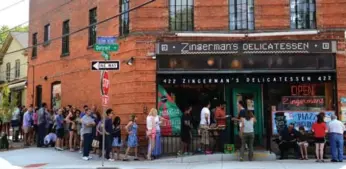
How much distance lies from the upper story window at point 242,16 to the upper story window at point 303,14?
1.52 metres

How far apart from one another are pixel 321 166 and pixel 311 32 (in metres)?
5.20

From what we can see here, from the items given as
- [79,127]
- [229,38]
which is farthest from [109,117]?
[229,38]

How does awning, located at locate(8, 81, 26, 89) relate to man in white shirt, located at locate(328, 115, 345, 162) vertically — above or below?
Answer: above

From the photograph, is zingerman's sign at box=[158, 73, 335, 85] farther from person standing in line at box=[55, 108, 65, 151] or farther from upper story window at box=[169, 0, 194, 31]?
person standing in line at box=[55, 108, 65, 151]

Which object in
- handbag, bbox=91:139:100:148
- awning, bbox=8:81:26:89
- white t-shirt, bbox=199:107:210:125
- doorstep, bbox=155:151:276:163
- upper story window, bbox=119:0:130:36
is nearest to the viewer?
doorstep, bbox=155:151:276:163

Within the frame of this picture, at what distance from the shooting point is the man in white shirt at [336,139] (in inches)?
591

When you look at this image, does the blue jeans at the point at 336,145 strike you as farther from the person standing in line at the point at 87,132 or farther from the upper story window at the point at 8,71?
the upper story window at the point at 8,71

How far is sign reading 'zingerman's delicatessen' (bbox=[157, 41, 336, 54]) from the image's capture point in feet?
53.8

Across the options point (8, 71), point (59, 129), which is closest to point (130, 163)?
point (59, 129)

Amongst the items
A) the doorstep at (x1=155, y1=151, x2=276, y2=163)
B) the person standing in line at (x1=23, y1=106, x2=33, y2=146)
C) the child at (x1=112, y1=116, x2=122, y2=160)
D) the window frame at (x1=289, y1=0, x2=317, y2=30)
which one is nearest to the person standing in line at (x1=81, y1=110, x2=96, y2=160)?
the child at (x1=112, y1=116, x2=122, y2=160)

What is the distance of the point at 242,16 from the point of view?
1708cm

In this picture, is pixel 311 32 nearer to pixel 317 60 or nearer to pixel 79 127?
pixel 317 60

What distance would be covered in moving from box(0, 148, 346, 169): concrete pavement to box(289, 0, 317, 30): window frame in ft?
16.6

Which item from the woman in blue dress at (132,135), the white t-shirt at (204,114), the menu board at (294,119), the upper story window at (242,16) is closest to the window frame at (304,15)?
the upper story window at (242,16)
